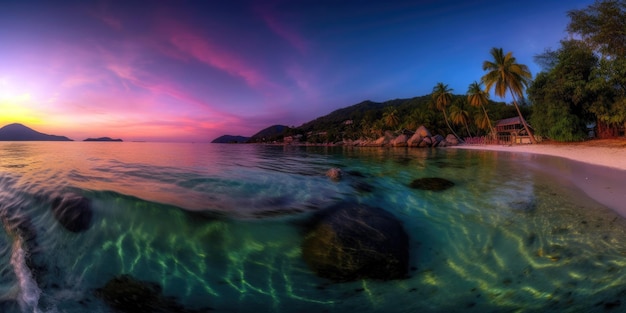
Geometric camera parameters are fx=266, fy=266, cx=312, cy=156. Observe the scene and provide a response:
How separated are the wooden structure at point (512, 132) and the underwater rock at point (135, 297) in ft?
166

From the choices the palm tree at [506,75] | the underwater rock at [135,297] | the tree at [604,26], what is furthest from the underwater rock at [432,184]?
the palm tree at [506,75]

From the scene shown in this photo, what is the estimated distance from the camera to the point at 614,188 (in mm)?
7867

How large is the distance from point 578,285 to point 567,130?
121 ft

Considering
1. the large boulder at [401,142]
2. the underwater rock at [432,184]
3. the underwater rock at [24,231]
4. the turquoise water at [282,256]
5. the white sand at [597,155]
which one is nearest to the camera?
the turquoise water at [282,256]

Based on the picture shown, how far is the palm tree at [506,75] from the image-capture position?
37.9 metres

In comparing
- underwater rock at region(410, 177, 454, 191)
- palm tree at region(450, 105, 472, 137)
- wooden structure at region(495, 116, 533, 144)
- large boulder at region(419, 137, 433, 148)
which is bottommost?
underwater rock at region(410, 177, 454, 191)

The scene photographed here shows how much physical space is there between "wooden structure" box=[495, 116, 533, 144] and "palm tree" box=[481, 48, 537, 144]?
3.85m

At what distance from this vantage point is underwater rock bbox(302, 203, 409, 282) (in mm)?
3652

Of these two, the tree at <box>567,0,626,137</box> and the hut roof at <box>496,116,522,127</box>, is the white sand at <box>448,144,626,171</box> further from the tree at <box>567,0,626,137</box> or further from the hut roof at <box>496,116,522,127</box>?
the hut roof at <box>496,116,522,127</box>

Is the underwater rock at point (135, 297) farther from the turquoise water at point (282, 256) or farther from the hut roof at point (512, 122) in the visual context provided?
the hut roof at point (512, 122)

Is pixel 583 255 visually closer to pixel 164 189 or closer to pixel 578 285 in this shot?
pixel 578 285

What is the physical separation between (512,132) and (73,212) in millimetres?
57207

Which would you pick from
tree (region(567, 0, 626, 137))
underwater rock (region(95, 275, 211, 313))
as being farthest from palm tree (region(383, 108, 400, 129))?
underwater rock (region(95, 275, 211, 313))

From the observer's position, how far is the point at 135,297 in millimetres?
3166
